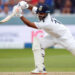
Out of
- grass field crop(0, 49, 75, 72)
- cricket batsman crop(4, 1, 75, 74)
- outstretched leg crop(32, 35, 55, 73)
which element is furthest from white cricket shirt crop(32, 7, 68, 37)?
grass field crop(0, 49, 75, 72)

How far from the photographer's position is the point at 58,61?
1174 centimetres

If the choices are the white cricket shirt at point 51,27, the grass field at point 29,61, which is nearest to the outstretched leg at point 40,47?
the white cricket shirt at point 51,27

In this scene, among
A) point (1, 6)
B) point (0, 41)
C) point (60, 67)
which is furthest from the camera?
point (1, 6)

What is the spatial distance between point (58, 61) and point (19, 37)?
3900 millimetres

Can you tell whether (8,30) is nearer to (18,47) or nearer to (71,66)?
(18,47)

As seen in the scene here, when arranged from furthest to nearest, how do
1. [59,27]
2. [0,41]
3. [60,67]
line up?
[0,41], [60,67], [59,27]

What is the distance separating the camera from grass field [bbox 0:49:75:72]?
997 cm

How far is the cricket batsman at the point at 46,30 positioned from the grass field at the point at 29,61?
135cm

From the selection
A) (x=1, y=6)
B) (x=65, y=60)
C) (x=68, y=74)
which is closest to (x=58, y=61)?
(x=65, y=60)

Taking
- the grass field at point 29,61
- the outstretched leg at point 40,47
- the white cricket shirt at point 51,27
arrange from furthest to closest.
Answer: the grass field at point 29,61, the outstretched leg at point 40,47, the white cricket shirt at point 51,27

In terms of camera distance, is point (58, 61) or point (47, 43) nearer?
point (47, 43)

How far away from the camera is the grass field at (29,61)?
9.97m

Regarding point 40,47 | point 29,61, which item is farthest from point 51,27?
point 29,61

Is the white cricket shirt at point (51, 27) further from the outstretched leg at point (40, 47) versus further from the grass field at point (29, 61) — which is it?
the grass field at point (29, 61)
